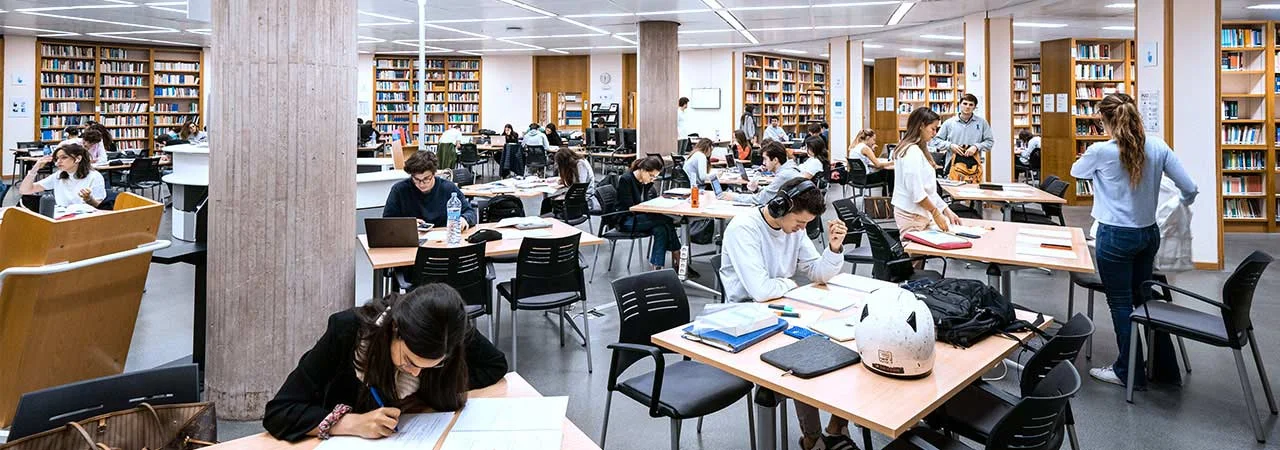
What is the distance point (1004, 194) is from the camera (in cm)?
700

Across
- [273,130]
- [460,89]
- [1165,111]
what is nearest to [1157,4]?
[1165,111]

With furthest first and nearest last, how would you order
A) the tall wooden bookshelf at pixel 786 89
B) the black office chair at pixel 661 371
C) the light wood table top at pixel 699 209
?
the tall wooden bookshelf at pixel 786 89, the light wood table top at pixel 699 209, the black office chair at pixel 661 371

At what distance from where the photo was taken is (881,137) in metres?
17.5

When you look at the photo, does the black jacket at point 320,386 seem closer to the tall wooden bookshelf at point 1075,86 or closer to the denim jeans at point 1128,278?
the denim jeans at point 1128,278

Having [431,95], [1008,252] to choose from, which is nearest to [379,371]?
[1008,252]

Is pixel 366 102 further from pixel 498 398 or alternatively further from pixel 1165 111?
pixel 498 398

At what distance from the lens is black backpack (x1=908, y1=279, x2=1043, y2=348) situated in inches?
103

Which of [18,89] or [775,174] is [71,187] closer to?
[775,174]

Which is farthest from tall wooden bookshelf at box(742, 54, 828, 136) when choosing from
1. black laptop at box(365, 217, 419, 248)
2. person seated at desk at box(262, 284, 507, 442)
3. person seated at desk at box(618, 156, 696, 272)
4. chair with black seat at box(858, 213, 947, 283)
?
person seated at desk at box(262, 284, 507, 442)

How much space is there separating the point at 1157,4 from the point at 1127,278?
4.54 meters

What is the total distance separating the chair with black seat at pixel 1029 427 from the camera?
6.63 feet

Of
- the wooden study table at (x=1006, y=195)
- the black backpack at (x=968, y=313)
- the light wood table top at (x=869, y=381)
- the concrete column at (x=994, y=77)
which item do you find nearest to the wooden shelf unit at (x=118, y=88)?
the concrete column at (x=994, y=77)

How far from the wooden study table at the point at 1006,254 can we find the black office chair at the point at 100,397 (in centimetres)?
359

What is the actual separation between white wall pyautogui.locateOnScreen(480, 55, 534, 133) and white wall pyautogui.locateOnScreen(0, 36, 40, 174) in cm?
908
